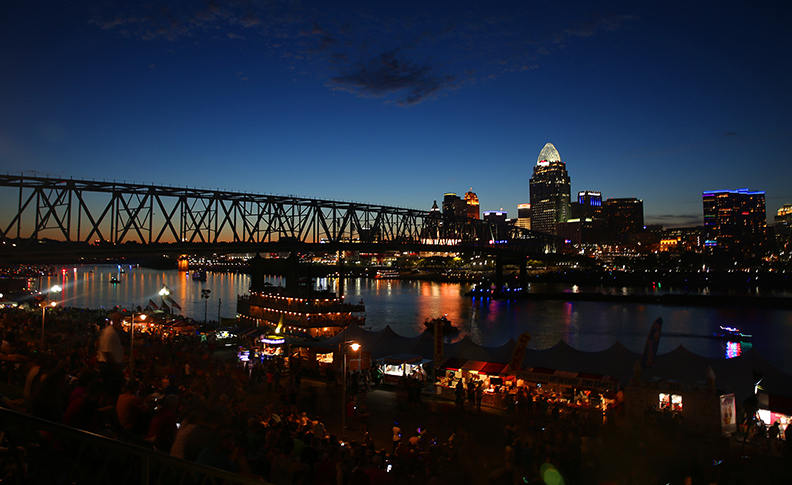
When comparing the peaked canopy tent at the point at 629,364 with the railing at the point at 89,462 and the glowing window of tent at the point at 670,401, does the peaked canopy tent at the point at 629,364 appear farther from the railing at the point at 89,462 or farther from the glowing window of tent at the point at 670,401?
the railing at the point at 89,462

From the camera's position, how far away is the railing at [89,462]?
2.29m

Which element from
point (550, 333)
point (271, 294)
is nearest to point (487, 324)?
point (550, 333)

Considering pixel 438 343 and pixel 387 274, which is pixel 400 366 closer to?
pixel 438 343

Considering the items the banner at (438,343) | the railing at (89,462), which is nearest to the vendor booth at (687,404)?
the banner at (438,343)

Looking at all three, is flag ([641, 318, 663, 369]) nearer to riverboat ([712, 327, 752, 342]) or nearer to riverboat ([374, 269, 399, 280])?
riverboat ([712, 327, 752, 342])

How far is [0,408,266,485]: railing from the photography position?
2289 mm

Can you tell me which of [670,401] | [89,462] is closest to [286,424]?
[89,462]

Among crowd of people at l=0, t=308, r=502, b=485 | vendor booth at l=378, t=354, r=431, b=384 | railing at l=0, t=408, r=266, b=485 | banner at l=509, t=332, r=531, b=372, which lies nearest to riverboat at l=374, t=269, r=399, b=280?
vendor booth at l=378, t=354, r=431, b=384

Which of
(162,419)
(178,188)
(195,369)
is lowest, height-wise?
(195,369)

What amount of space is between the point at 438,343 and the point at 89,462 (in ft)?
50.8

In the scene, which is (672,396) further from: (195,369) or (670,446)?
(195,369)

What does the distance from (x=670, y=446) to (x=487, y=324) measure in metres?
42.4

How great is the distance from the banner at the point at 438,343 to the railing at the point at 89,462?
48.2ft

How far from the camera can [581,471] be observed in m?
9.39
